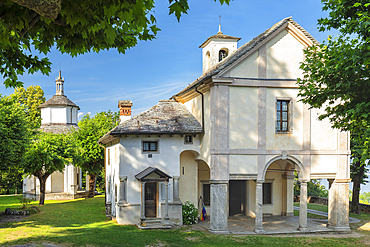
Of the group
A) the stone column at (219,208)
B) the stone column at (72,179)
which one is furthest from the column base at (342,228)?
the stone column at (72,179)

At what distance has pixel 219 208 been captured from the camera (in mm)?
18203

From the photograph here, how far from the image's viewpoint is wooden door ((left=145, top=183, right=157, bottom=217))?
20.2 m

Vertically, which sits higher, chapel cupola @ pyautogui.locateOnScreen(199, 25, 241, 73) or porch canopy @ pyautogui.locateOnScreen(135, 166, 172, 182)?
chapel cupola @ pyautogui.locateOnScreen(199, 25, 241, 73)

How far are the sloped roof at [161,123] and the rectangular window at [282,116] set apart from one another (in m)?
4.54

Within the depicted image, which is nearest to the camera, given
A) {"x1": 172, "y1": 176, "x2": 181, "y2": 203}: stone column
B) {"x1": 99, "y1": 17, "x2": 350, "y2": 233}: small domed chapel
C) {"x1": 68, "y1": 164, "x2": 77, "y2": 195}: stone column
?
{"x1": 99, "y1": 17, "x2": 350, "y2": 233}: small domed chapel

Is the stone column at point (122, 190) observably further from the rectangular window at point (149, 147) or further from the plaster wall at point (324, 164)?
the plaster wall at point (324, 164)

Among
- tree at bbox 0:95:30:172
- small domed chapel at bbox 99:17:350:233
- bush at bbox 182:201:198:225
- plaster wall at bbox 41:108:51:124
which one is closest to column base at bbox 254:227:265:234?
small domed chapel at bbox 99:17:350:233

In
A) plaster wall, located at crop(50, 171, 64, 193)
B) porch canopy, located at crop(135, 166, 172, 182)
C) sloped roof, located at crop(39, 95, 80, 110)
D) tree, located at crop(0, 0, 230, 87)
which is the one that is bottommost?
plaster wall, located at crop(50, 171, 64, 193)

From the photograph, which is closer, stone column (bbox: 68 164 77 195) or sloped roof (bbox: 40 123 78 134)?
stone column (bbox: 68 164 77 195)

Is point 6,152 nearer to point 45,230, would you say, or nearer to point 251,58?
point 45,230

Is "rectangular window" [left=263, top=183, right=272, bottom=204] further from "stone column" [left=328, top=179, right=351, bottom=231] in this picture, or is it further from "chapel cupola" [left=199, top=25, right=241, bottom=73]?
"chapel cupola" [left=199, top=25, right=241, bottom=73]

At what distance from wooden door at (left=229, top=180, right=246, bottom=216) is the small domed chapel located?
344 cm

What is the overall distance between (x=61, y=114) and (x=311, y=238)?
34666 millimetres

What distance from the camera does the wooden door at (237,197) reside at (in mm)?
23672
